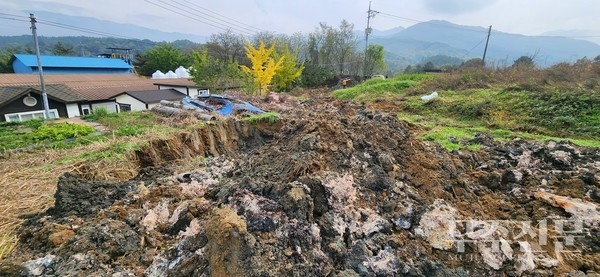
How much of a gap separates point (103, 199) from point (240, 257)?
213cm

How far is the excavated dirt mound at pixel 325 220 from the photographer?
Answer: 2.19 metres

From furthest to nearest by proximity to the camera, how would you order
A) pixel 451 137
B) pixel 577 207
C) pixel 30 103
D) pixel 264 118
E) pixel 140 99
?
1. pixel 140 99
2. pixel 30 103
3. pixel 451 137
4. pixel 264 118
5. pixel 577 207

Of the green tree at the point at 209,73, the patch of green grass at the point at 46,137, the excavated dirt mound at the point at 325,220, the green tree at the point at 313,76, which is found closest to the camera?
the excavated dirt mound at the point at 325,220

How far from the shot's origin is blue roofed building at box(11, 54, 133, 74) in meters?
27.2

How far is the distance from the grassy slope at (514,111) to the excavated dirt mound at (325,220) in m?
2.98

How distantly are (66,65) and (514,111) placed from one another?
36559 millimetres

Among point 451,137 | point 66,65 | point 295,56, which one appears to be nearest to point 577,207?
point 451,137

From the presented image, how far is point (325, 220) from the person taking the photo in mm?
2791

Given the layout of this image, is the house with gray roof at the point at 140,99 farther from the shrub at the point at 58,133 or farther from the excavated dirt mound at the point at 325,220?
the excavated dirt mound at the point at 325,220

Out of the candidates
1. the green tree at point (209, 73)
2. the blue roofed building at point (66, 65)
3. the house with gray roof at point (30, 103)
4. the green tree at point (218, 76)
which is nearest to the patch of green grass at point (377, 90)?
the green tree at point (218, 76)

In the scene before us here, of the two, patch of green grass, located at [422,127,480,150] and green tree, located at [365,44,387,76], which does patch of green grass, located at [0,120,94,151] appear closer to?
patch of green grass, located at [422,127,480,150]

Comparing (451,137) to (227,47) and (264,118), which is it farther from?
(227,47)

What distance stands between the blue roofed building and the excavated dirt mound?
32815mm

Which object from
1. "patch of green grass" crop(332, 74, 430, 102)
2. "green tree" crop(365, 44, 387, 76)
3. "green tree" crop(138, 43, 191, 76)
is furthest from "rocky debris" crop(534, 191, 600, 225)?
"green tree" crop(138, 43, 191, 76)
